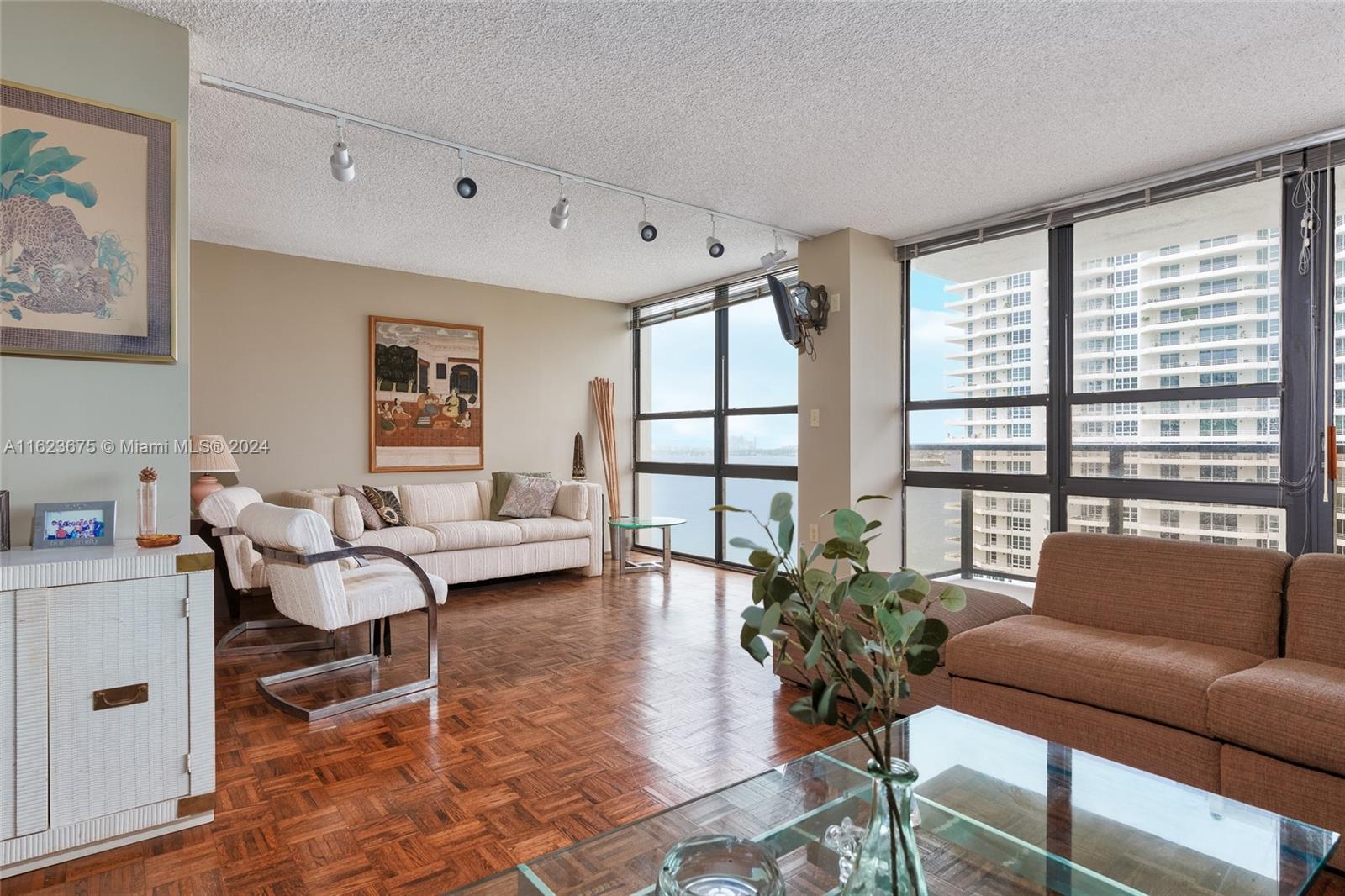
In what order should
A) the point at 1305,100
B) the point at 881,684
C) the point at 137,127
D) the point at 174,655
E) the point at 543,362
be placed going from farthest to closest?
the point at 543,362 → the point at 1305,100 → the point at 137,127 → the point at 174,655 → the point at 881,684

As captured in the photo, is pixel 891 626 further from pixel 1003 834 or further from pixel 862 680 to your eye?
pixel 1003 834

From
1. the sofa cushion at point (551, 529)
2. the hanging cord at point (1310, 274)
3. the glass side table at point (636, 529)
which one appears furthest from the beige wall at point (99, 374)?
the hanging cord at point (1310, 274)

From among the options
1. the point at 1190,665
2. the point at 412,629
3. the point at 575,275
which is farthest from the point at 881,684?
the point at 575,275

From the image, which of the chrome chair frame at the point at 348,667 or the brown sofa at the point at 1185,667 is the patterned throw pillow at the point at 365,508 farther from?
the brown sofa at the point at 1185,667

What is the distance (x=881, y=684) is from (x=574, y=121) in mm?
2868

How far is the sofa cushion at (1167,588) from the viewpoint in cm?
243

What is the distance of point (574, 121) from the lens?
10.4 ft

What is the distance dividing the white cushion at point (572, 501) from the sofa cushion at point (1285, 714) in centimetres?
465

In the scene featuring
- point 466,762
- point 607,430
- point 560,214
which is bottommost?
point 466,762

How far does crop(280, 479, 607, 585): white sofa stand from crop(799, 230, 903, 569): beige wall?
1.92 metres

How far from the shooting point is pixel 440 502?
585 centimetres

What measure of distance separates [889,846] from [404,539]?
14.9 feet

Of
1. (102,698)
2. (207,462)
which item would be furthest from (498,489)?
(102,698)

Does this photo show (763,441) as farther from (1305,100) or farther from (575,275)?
(1305,100)
